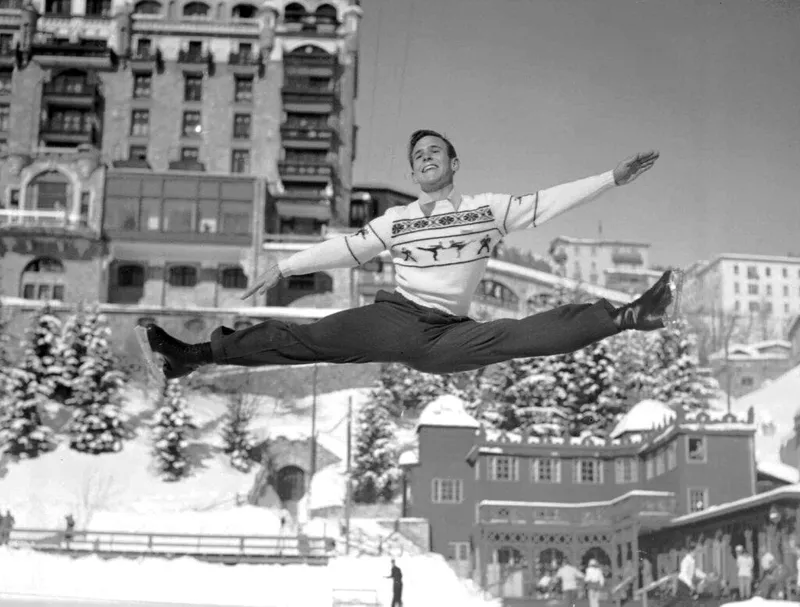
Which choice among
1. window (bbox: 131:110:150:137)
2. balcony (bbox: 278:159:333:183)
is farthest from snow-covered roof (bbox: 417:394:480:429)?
window (bbox: 131:110:150:137)

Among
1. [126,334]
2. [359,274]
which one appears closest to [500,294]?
[359,274]

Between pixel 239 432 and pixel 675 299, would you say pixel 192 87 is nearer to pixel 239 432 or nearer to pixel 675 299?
pixel 239 432

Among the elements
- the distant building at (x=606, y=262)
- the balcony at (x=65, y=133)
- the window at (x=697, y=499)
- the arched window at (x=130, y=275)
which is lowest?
the window at (x=697, y=499)

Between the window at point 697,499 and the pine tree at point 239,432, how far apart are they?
12.2 meters

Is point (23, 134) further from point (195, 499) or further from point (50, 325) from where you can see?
point (195, 499)

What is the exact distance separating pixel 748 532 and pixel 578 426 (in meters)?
11.0

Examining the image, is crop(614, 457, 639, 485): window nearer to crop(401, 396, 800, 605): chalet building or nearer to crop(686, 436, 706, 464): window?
crop(401, 396, 800, 605): chalet building

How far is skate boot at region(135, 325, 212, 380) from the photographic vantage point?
4.54 m

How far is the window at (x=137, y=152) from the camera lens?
4216cm

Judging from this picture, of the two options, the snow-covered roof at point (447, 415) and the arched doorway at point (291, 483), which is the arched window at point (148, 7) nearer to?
the arched doorway at point (291, 483)

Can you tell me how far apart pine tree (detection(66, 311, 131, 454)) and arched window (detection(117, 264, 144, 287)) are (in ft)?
15.9

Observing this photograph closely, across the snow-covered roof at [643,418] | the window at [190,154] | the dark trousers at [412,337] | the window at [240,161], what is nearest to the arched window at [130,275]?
the window at [190,154]

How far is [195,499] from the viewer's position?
1113 inches

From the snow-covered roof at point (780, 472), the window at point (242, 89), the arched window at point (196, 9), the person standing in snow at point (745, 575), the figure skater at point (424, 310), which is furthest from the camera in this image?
the arched window at point (196, 9)
